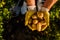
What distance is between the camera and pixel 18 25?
1962 millimetres

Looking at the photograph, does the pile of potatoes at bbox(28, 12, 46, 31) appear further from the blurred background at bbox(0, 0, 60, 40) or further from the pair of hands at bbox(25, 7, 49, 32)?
the blurred background at bbox(0, 0, 60, 40)

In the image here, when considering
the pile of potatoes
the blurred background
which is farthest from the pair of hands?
the blurred background

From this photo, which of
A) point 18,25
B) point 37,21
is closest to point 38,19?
point 37,21

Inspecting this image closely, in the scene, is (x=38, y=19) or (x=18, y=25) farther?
(x=18, y=25)

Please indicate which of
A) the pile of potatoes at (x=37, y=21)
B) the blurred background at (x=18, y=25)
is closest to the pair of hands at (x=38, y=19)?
→ the pile of potatoes at (x=37, y=21)

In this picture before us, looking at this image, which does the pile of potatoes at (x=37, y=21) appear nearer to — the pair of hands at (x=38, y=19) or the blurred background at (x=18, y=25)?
the pair of hands at (x=38, y=19)

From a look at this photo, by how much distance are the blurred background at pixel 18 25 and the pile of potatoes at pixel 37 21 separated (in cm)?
13

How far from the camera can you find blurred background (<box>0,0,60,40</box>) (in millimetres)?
1932

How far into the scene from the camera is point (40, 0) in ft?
6.12

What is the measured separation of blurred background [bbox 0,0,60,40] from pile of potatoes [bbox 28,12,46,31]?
13 cm

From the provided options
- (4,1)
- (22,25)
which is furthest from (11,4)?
(22,25)

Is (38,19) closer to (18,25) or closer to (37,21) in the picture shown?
(37,21)

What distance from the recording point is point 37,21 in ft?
5.91

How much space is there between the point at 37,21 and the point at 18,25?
0.82 ft
